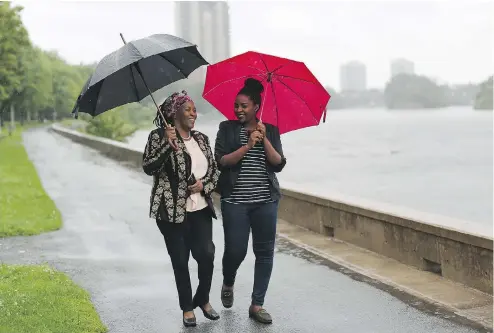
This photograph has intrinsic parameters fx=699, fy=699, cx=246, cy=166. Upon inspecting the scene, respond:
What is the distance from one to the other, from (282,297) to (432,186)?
133 feet

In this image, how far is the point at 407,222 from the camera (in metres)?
7.14

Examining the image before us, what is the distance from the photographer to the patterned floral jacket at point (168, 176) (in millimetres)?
4801

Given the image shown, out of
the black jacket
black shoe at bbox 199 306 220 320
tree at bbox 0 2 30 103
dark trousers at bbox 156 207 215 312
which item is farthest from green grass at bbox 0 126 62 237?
tree at bbox 0 2 30 103

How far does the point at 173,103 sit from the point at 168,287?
237 centimetres

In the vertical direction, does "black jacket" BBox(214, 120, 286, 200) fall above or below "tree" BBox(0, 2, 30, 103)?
below

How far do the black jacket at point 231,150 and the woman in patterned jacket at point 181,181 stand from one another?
107mm

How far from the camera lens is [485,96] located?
140000 millimetres

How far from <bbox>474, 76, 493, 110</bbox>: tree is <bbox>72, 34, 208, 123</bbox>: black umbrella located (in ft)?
432

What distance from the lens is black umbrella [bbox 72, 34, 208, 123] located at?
15.2ft

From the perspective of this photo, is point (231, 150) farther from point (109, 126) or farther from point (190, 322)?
point (109, 126)

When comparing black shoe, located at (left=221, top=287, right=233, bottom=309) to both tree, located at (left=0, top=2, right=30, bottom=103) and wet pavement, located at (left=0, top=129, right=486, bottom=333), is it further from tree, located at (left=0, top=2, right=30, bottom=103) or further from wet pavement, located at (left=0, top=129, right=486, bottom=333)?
tree, located at (left=0, top=2, right=30, bottom=103)

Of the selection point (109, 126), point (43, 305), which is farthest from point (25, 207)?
point (109, 126)

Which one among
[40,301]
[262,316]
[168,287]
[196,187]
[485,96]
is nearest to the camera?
[196,187]

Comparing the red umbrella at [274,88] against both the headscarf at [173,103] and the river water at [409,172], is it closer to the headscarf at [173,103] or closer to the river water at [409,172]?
the headscarf at [173,103]
